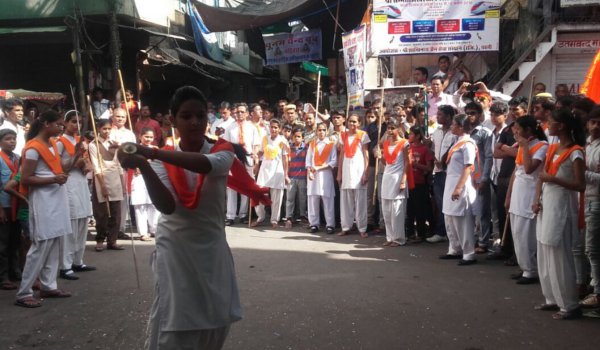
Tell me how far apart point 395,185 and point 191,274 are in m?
6.35

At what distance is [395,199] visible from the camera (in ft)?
29.1

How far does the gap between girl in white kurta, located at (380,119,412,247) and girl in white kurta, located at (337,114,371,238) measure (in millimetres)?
812

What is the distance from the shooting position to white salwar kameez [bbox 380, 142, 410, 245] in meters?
8.85

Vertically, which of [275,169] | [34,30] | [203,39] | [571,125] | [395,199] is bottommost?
[395,199]

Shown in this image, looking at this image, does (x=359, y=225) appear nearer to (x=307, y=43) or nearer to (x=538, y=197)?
(x=538, y=197)

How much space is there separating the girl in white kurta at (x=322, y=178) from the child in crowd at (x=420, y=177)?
62.6 inches

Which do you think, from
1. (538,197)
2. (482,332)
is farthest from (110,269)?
(538,197)

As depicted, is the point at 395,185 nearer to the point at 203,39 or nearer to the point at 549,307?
the point at 549,307

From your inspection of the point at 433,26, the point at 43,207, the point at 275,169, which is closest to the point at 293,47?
the point at 433,26

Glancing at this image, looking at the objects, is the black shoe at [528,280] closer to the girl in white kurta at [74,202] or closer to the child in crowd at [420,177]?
the child in crowd at [420,177]

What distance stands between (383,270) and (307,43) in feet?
34.7

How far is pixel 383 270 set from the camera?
23.3ft

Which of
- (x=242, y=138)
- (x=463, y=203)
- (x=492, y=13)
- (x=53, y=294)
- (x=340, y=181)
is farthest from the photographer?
(x=492, y=13)

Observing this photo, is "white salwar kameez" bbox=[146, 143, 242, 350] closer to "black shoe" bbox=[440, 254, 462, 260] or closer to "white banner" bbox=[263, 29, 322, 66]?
"black shoe" bbox=[440, 254, 462, 260]
